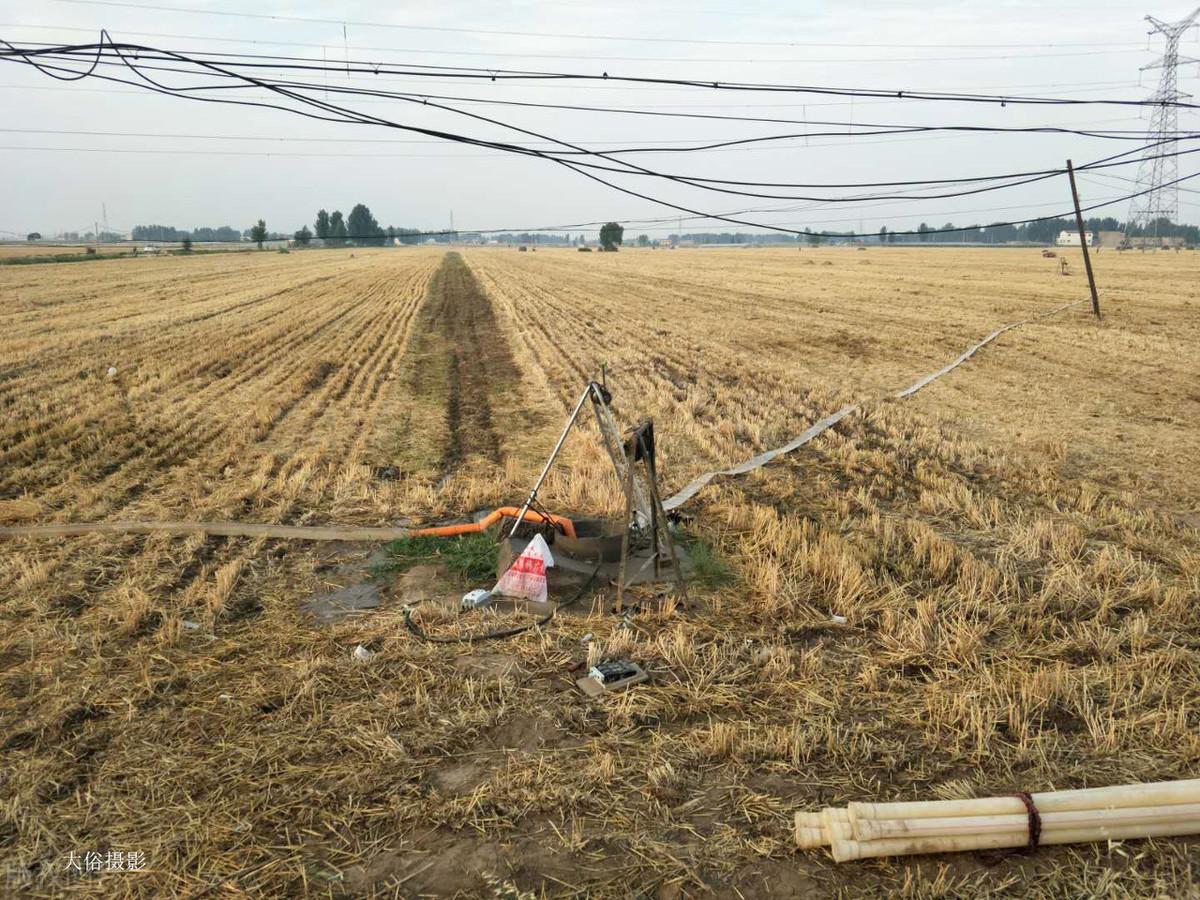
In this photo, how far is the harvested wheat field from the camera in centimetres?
355

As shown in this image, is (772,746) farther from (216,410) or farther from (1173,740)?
(216,410)

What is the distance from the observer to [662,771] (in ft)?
13.2

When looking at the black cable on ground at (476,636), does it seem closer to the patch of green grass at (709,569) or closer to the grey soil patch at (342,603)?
the grey soil patch at (342,603)

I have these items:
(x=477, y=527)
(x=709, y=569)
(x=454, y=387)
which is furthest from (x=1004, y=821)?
(x=454, y=387)

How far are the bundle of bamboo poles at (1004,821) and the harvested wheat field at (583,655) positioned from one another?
92mm

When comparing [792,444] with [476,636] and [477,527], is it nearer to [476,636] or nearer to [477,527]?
[477,527]

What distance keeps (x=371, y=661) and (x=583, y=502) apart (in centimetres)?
345

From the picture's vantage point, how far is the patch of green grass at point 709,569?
6398 mm

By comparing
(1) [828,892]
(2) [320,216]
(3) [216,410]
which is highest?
(2) [320,216]

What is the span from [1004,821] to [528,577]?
3520 mm

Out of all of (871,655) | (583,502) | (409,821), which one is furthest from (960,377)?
(409,821)

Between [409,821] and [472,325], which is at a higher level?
[472,325]

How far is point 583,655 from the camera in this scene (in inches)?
208

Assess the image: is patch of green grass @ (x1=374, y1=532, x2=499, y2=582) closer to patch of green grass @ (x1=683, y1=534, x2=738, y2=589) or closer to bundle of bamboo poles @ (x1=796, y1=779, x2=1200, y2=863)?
patch of green grass @ (x1=683, y1=534, x2=738, y2=589)
